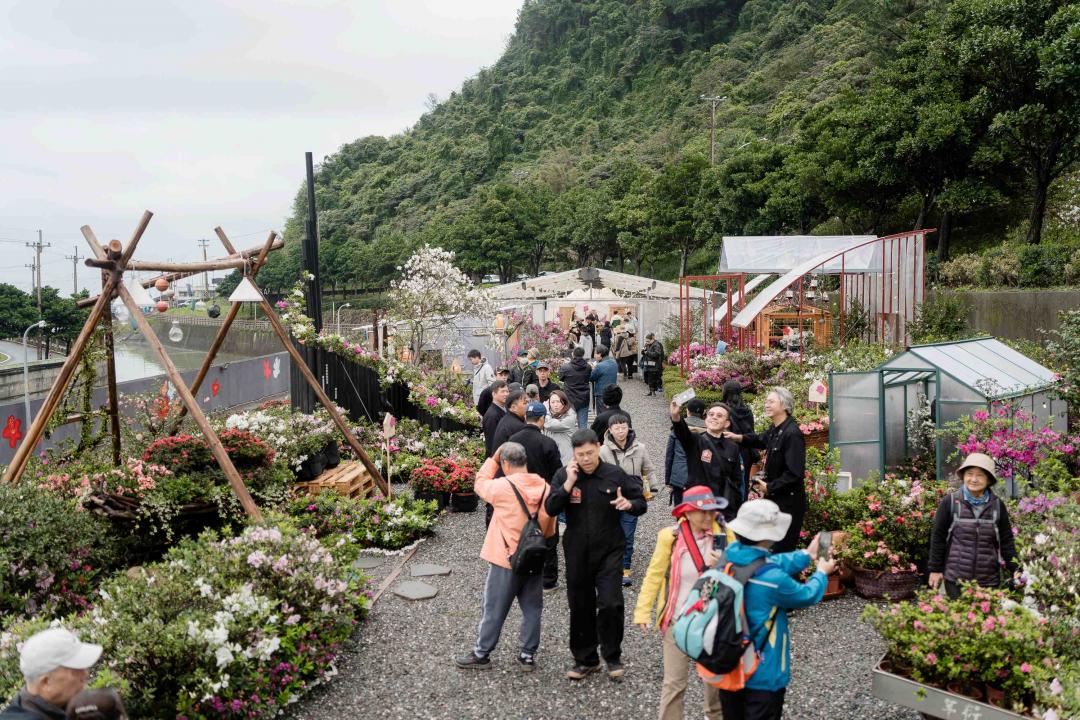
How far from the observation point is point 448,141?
104688 mm

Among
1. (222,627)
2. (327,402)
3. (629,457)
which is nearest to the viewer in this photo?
(222,627)

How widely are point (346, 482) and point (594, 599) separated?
4.64 m

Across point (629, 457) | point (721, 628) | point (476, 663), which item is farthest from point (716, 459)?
point (721, 628)

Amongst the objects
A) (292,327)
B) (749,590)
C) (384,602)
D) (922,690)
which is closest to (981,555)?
(922,690)

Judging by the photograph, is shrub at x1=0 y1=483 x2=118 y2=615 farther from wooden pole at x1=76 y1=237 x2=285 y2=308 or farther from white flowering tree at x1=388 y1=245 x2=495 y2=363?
white flowering tree at x1=388 y1=245 x2=495 y2=363

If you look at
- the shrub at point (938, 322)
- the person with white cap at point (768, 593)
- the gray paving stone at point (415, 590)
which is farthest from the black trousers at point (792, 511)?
the shrub at point (938, 322)

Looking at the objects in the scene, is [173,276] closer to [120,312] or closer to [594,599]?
[120,312]

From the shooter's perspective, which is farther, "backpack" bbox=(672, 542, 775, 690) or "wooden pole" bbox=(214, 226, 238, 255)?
"wooden pole" bbox=(214, 226, 238, 255)

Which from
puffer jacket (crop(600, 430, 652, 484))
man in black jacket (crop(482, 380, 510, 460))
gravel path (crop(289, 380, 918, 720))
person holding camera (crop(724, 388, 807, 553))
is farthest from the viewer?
man in black jacket (crop(482, 380, 510, 460))

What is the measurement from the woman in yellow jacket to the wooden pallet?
5162mm

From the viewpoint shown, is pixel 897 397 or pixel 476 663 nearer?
pixel 476 663

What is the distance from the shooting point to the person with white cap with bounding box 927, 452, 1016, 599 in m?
4.75

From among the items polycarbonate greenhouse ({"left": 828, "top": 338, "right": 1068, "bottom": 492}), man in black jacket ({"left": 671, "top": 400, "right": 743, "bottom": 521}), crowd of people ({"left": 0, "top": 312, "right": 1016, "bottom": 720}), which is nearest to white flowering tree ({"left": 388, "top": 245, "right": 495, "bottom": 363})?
crowd of people ({"left": 0, "top": 312, "right": 1016, "bottom": 720})

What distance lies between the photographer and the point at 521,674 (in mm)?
5168
